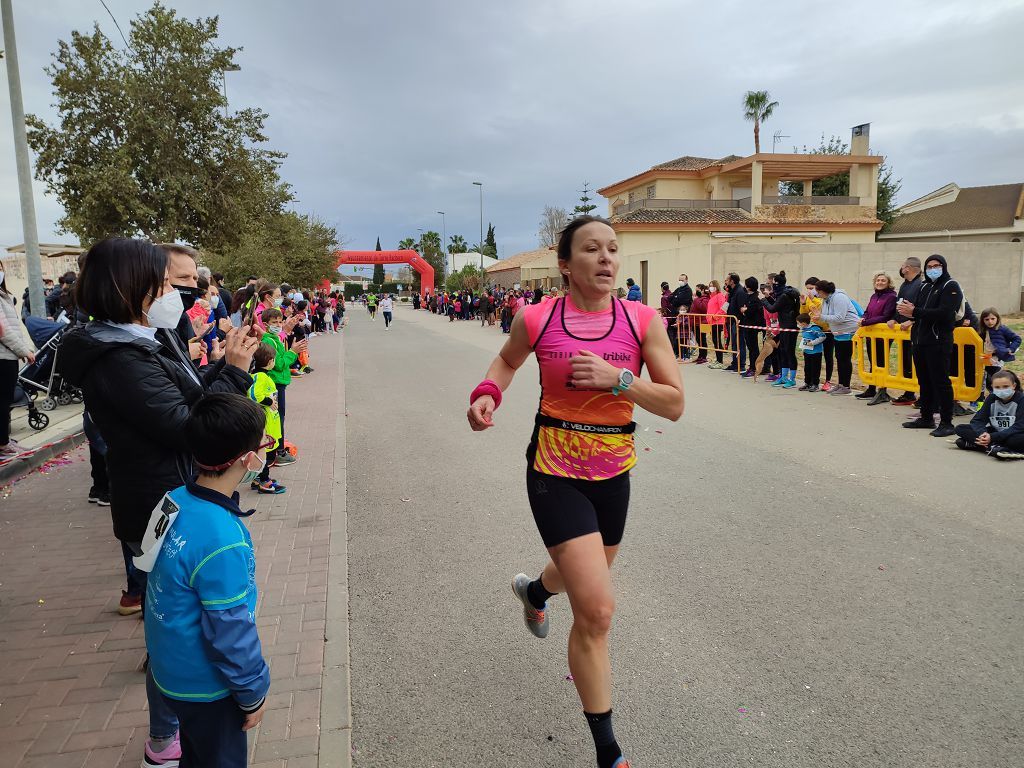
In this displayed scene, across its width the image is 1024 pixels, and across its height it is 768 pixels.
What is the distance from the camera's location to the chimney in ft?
146

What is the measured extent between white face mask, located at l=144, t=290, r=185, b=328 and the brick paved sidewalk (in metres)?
1.74

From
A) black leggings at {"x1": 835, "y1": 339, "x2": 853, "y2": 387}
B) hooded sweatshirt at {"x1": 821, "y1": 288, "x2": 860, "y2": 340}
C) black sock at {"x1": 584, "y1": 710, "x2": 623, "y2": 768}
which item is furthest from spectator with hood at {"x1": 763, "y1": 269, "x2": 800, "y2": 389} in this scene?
black sock at {"x1": 584, "y1": 710, "x2": 623, "y2": 768}

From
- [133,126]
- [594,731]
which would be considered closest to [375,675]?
[594,731]

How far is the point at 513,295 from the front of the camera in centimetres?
3105

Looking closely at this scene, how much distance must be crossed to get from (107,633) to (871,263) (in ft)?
95.7

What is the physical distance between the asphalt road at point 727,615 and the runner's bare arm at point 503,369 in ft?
4.29

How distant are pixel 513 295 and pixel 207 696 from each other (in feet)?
96.4

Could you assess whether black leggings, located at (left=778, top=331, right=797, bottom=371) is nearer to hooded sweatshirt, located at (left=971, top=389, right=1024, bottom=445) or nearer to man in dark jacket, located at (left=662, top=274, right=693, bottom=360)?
man in dark jacket, located at (left=662, top=274, right=693, bottom=360)

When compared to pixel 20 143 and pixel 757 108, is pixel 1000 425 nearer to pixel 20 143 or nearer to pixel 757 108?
pixel 20 143

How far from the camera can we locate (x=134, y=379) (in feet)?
8.79

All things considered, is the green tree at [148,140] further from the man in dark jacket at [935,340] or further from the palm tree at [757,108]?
the palm tree at [757,108]

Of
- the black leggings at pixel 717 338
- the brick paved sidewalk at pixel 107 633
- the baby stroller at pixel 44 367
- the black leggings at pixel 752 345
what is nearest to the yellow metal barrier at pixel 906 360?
the black leggings at pixel 752 345

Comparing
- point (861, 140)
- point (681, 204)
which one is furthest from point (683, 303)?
point (861, 140)

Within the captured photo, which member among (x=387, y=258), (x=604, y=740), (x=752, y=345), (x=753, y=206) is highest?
(x=753, y=206)
